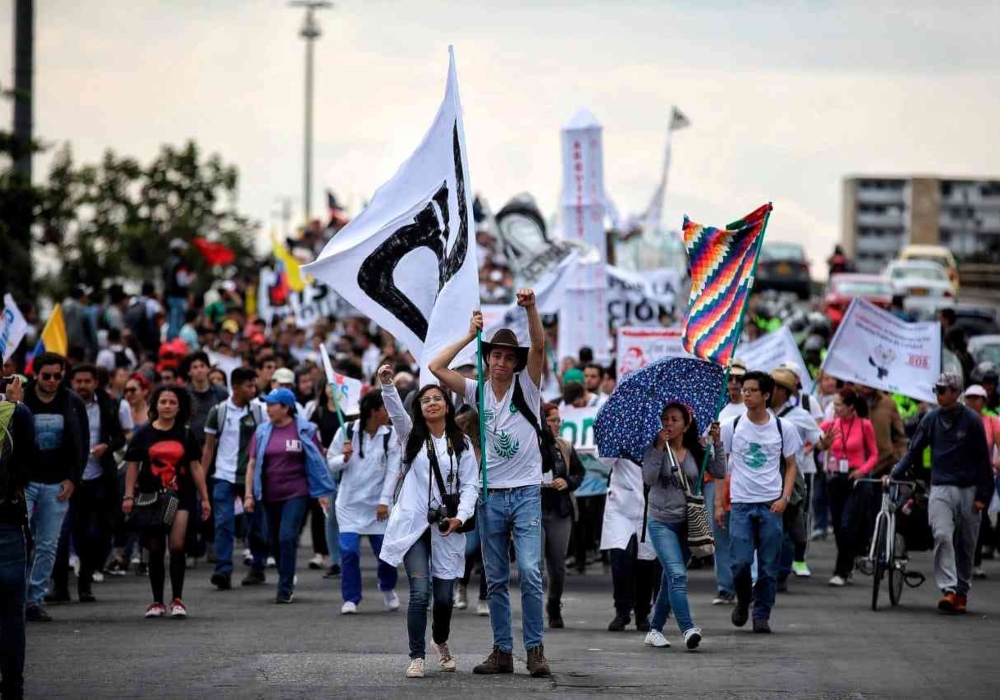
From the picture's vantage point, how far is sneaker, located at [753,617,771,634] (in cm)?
1279

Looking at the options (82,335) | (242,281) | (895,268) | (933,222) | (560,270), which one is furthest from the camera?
(933,222)

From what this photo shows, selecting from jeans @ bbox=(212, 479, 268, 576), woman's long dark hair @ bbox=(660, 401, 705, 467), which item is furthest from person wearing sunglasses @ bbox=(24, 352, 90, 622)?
woman's long dark hair @ bbox=(660, 401, 705, 467)

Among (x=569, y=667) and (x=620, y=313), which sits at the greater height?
(x=620, y=313)

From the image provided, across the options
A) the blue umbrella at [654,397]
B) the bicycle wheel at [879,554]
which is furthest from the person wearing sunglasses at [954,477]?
the blue umbrella at [654,397]

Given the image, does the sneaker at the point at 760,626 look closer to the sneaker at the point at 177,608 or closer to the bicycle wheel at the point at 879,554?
the bicycle wheel at the point at 879,554

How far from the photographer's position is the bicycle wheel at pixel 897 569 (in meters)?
14.4

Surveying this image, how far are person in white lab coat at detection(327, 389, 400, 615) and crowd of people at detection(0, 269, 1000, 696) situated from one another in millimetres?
18

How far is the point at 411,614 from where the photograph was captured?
34.5 feet

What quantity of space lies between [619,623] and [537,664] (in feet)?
9.52

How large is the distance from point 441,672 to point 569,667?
2.65 ft

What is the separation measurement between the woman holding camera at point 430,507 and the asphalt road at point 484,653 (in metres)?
0.44

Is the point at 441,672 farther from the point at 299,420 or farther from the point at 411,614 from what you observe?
the point at 299,420

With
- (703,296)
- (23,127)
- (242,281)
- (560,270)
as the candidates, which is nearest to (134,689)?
(703,296)

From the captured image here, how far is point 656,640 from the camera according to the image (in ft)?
39.5
